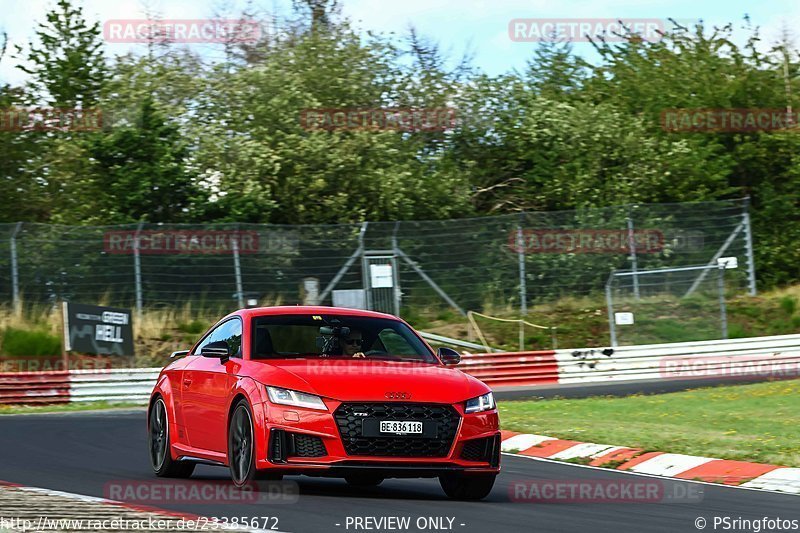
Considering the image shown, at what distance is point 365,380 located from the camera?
367 inches

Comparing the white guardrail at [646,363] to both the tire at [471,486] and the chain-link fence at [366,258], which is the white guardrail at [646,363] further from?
the tire at [471,486]

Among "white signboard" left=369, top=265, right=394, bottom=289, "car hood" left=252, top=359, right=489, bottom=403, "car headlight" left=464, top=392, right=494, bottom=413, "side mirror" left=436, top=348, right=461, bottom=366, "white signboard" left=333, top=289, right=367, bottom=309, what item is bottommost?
"car headlight" left=464, top=392, right=494, bottom=413

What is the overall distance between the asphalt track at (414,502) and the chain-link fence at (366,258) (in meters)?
13.2

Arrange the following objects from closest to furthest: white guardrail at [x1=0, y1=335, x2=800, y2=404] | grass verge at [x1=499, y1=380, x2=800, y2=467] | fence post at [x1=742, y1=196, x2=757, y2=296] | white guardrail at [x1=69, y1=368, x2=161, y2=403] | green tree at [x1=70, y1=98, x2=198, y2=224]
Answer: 1. grass verge at [x1=499, y1=380, x2=800, y2=467]
2. white guardrail at [x1=69, y1=368, x2=161, y2=403]
3. white guardrail at [x1=0, y1=335, x2=800, y2=404]
4. fence post at [x1=742, y1=196, x2=757, y2=296]
5. green tree at [x1=70, y1=98, x2=198, y2=224]

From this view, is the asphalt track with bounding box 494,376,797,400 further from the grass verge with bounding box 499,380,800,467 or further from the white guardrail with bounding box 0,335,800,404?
the grass verge with bounding box 499,380,800,467

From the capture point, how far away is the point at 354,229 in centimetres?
2922

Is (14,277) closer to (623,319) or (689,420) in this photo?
(623,319)

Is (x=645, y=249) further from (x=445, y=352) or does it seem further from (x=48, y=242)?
(x=445, y=352)

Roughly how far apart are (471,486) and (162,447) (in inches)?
114

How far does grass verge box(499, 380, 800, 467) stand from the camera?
43.7ft

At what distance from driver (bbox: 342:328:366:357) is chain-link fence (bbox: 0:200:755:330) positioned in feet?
58.9

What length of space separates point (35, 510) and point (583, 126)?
3225 centimetres

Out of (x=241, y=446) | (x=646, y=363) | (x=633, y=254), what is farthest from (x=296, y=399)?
(x=633, y=254)

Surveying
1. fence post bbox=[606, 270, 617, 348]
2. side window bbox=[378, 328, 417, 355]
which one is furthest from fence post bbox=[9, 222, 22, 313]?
side window bbox=[378, 328, 417, 355]
